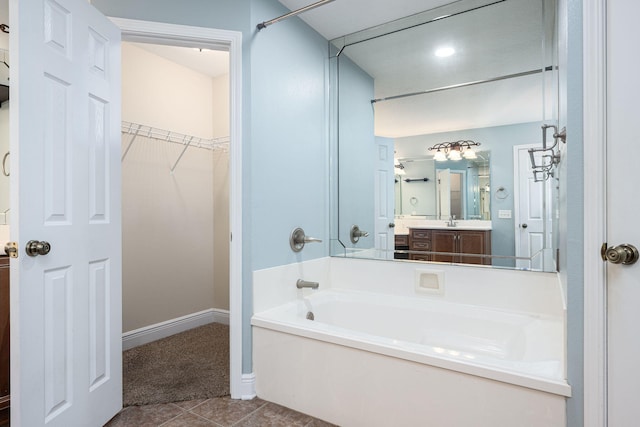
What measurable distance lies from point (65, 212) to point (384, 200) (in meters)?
1.85

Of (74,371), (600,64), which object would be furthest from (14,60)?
(600,64)

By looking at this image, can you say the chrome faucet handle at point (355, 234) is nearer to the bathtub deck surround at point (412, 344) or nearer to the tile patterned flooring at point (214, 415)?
the bathtub deck surround at point (412, 344)

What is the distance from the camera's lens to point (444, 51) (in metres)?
2.29

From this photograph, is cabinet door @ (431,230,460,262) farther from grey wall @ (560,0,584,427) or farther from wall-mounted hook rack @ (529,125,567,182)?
grey wall @ (560,0,584,427)

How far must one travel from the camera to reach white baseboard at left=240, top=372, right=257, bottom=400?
1.99 metres

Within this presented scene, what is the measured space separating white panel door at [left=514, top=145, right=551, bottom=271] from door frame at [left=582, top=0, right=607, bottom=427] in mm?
916

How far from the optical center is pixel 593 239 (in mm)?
1117

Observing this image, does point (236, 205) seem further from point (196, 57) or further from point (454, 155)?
point (196, 57)

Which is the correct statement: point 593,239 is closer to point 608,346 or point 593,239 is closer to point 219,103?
point 608,346

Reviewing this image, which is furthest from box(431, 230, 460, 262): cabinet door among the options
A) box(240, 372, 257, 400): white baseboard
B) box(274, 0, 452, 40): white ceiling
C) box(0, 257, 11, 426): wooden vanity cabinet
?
box(0, 257, 11, 426): wooden vanity cabinet

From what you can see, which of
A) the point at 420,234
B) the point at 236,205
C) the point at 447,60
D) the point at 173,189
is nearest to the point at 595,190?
the point at 420,234

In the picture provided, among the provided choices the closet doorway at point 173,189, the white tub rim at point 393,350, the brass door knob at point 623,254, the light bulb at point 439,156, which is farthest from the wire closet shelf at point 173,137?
the brass door knob at point 623,254

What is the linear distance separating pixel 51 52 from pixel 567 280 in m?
2.10

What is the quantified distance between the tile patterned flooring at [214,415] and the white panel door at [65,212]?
123 mm
